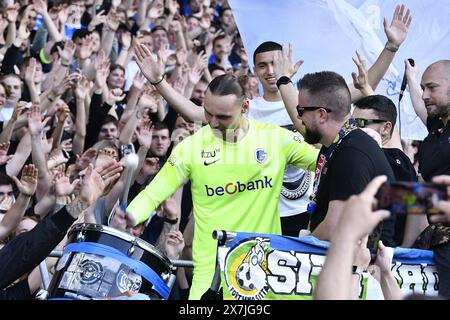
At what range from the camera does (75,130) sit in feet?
35.8

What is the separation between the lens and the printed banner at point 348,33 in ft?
27.3

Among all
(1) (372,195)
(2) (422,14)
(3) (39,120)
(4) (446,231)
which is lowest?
(1) (372,195)

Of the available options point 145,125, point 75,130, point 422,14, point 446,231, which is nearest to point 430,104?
point 446,231

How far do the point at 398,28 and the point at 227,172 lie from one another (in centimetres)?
202

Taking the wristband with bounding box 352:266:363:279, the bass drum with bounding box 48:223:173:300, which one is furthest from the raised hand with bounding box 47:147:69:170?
the wristband with bounding box 352:266:363:279

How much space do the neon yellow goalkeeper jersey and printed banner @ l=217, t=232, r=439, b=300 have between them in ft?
3.14

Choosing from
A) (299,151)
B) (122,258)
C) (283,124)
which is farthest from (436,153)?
(122,258)

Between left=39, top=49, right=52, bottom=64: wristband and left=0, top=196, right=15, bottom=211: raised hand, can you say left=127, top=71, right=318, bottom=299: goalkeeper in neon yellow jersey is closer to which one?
left=0, top=196, right=15, bottom=211: raised hand

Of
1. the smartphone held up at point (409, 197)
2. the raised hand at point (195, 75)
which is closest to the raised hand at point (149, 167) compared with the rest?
the raised hand at point (195, 75)

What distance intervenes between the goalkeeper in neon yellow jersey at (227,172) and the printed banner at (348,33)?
1.90 meters

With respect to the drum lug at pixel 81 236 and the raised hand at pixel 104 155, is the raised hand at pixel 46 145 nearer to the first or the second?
the raised hand at pixel 104 155

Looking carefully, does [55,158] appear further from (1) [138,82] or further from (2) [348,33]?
(2) [348,33]

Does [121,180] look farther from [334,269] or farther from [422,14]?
[334,269]
